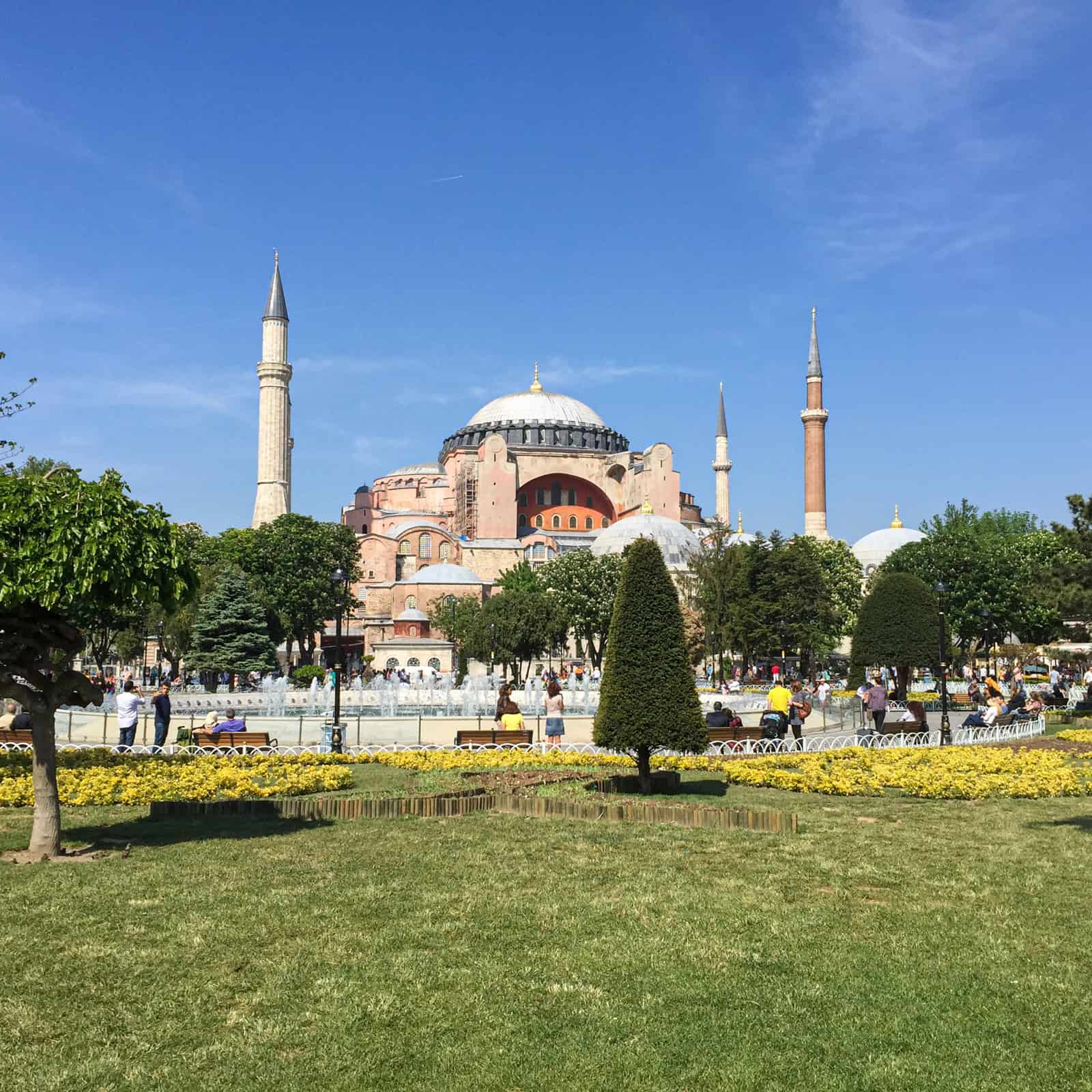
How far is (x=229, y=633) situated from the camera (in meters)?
38.2

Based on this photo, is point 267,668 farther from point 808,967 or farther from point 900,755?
point 808,967

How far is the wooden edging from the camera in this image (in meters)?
9.27

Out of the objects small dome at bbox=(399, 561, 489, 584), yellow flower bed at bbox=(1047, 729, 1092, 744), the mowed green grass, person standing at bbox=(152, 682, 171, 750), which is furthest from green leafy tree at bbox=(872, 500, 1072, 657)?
the mowed green grass

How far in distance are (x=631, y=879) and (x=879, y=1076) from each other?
3072 mm

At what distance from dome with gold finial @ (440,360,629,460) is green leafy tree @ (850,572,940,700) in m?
46.3

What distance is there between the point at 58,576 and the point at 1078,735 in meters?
14.9

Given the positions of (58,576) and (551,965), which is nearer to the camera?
(551,965)

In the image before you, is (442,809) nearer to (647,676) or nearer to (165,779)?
(647,676)

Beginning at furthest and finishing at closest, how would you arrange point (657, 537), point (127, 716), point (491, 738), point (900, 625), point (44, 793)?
point (657, 537) < point (900, 625) < point (491, 738) < point (127, 716) < point (44, 793)

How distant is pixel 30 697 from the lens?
7.96m

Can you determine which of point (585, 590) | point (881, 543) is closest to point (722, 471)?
point (881, 543)

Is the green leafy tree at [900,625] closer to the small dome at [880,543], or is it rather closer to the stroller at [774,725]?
the stroller at [774,725]

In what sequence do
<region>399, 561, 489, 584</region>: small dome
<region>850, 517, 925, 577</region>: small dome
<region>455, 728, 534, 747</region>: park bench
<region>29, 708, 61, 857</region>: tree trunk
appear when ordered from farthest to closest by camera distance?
<region>850, 517, 925, 577</region>: small dome < <region>399, 561, 489, 584</region>: small dome < <region>455, 728, 534, 747</region>: park bench < <region>29, 708, 61, 857</region>: tree trunk

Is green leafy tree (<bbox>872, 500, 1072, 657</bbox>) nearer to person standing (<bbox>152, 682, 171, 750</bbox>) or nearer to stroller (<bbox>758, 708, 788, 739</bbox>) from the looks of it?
stroller (<bbox>758, 708, 788, 739</bbox>)
